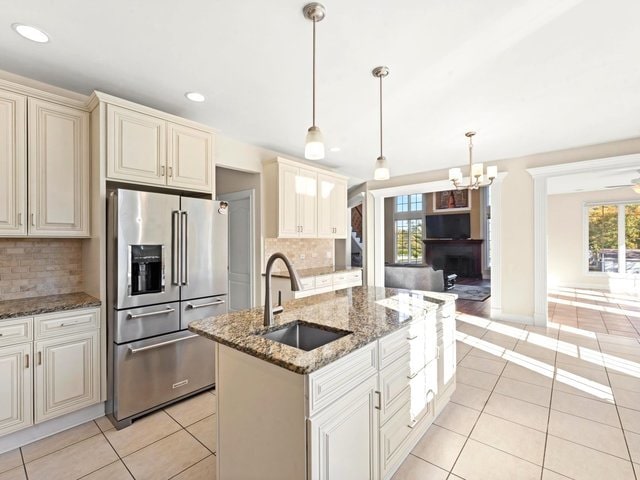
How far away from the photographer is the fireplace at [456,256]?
10023 mm

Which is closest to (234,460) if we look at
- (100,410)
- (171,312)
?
(171,312)

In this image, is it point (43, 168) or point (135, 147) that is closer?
point (43, 168)

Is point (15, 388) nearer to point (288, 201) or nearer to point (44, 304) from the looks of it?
point (44, 304)

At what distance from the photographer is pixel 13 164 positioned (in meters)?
2.13

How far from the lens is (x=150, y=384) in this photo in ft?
7.87

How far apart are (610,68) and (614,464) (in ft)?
8.81

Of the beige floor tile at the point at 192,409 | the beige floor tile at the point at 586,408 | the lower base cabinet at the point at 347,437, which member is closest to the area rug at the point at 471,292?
the beige floor tile at the point at 586,408

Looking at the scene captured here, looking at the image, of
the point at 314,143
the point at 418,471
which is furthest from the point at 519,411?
the point at 314,143

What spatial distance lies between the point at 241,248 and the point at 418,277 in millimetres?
4062

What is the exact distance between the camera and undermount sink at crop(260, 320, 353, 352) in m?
1.68

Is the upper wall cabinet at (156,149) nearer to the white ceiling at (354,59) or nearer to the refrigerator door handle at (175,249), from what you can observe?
the white ceiling at (354,59)

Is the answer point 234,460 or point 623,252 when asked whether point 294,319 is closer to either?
point 234,460

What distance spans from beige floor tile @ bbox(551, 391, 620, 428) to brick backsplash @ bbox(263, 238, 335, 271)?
3257 mm

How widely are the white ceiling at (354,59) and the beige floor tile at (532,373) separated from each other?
2.58m
